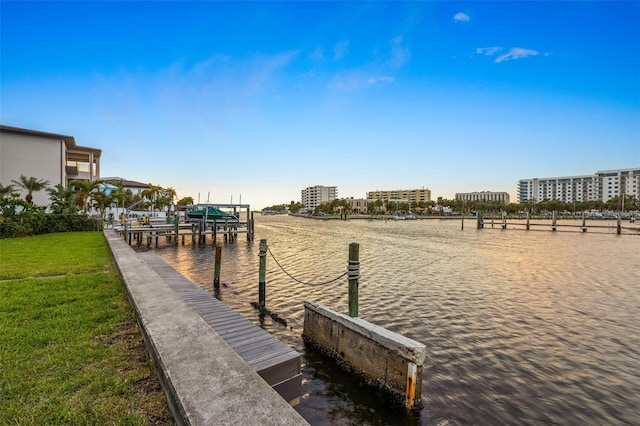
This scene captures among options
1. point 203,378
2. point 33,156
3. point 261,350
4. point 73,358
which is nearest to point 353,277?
point 261,350

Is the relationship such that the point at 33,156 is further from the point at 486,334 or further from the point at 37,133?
the point at 486,334

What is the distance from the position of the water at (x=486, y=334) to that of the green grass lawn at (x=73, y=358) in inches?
107

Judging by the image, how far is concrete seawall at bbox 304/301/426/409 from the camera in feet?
16.3

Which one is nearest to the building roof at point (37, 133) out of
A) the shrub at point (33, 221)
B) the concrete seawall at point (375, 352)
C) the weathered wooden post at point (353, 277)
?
the shrub at point (33, 221)

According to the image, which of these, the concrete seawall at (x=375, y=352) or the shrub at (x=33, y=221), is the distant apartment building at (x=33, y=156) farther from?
the concrete seawall at (x=375, y=352)

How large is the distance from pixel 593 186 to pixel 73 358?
22415 cm

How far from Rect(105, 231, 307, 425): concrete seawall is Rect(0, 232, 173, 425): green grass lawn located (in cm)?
36

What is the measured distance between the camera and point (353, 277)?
697 centimetres

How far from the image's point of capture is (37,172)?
39844 mm

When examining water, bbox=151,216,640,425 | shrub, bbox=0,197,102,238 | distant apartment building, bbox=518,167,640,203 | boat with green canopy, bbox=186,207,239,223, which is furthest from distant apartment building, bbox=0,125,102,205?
distant apartment building, bbox=518,167,640,203

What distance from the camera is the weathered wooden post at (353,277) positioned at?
6789mm

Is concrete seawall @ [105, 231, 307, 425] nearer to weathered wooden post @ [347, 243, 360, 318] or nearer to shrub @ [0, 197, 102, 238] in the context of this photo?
weathered wooden post @ [347, 243, 360, 318]

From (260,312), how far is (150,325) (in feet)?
18.0

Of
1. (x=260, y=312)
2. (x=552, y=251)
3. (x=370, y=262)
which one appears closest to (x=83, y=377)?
(x=260, y=312)
